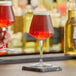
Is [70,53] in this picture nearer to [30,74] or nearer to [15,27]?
[15,27]

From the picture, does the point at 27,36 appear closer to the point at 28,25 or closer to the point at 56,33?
the point at 28,25

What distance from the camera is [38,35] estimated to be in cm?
168

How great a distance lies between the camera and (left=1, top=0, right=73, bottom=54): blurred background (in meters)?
2.42

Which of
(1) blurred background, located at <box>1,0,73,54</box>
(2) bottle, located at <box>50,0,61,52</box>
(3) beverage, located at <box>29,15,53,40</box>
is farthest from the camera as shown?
(2) bottle, located at <box>50,0,61,52</box>

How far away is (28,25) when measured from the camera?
2.48 m

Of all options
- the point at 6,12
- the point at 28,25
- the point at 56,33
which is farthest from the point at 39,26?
the point at 56,33

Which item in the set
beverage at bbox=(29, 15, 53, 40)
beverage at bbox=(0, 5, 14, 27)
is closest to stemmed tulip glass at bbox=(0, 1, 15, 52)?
beverage at bbox=(0, 5, 14, 27)

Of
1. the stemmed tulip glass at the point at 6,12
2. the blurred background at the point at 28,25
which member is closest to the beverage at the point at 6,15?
the stemmed tulip glass at the point at 6,12

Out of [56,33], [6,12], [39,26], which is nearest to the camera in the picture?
[39,26]

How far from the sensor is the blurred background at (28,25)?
2.42m

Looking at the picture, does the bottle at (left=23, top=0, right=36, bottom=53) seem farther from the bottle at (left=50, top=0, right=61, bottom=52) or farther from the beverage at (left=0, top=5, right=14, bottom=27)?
the beverage at (left=0, top=5, right=14, bottom=27)

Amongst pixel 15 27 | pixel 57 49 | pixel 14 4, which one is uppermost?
pixel 14 4

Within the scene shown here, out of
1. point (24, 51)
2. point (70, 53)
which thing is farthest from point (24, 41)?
point (70, 53)

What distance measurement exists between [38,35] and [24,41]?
78 centimetres
